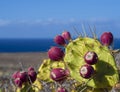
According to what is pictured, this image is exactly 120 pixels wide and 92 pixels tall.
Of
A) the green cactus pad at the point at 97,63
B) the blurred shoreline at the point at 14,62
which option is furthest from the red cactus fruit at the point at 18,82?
the blurred shoreline at the point at 14,62

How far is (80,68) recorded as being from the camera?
3104 millimetres

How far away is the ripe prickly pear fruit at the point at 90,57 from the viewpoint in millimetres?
3027

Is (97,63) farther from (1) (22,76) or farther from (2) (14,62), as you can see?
(2) (14,62)

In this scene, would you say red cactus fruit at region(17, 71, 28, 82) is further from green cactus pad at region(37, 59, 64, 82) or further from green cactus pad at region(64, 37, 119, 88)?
green cactus pad at region(64, 37, 119, 88)

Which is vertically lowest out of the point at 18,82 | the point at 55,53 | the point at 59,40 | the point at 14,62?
the point at 18,82

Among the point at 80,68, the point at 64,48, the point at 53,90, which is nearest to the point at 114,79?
the point at 80,68

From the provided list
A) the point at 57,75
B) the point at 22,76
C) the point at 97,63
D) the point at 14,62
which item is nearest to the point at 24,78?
the point at 22,76

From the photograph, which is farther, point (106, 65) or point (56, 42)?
point (56, 42)

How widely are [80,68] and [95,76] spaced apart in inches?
7.8

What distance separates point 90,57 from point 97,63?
0.81ft

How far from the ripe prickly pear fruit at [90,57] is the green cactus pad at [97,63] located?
164 millimetres

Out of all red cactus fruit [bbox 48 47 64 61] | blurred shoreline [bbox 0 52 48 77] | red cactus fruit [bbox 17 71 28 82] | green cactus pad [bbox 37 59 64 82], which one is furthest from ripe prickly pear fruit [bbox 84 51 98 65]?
blurred shoreline [bbox 0 52 48 77]

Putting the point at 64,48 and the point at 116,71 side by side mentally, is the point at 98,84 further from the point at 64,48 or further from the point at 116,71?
the point at 64,48

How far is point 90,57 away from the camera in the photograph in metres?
3.02
